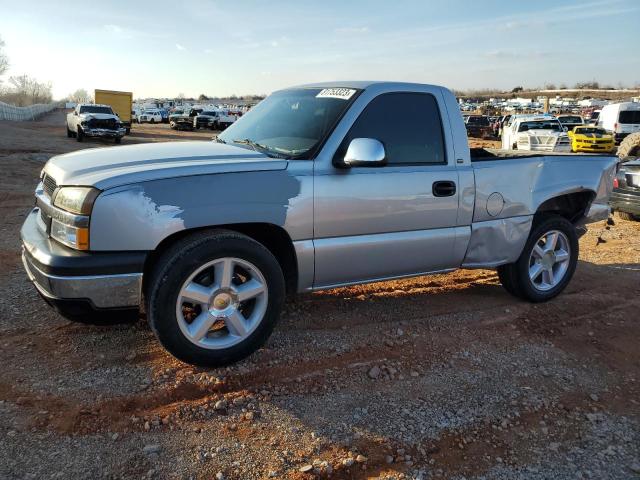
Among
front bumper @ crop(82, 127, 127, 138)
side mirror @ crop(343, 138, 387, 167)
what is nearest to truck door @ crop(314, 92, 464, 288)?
side mirror @ crop(343, 138, 387, 167)

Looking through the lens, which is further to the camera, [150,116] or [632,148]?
[150,116]

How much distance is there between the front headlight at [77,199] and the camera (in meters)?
2.93

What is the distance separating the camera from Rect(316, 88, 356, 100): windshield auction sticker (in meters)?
3.87

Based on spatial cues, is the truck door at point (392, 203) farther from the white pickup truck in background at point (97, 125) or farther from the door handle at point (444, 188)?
the white pickup truck in background at point (97, 125)

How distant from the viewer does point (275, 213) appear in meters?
3.34

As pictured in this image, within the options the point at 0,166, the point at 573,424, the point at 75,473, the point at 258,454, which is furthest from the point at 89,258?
the point at 0,166

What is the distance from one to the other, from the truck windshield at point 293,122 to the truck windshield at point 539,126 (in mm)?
22024

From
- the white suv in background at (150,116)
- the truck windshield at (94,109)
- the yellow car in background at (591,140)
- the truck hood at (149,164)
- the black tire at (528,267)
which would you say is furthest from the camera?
the white suv in background at (150,116)

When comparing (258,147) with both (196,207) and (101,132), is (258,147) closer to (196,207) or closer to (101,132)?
(196,207)

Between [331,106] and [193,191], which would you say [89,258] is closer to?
[193,191]

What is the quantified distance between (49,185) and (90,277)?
0.99 m

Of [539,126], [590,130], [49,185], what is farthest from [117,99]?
[49,185]

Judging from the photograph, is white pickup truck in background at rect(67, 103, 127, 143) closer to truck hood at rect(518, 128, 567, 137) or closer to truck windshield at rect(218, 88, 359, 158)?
truck hood at rect(518, 128, 567, 137)

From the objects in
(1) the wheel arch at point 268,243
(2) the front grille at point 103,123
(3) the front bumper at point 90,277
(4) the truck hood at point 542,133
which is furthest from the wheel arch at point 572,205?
(2) the front grille at point 103,123
